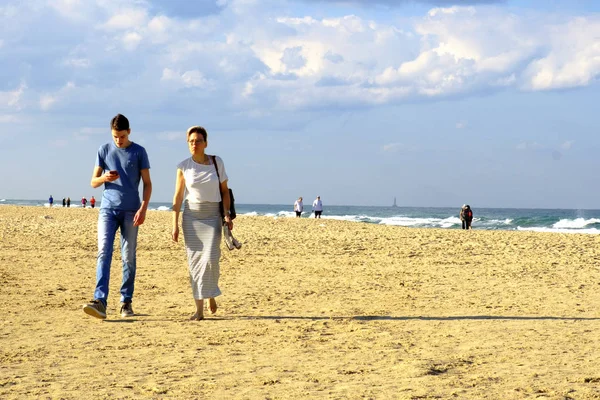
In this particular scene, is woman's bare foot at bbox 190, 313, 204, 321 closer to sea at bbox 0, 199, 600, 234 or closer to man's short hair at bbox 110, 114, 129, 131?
man's short hair at bbox 110, 114, 129, 131

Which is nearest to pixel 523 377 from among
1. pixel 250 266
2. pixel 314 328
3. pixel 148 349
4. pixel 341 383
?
pixel 341 383

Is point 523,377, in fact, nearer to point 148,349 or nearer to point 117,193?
point 148,349

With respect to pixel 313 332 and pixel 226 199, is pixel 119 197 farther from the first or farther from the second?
pixel 313 332

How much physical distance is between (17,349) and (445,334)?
3.64 meters

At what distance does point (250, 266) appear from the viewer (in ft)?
42.3

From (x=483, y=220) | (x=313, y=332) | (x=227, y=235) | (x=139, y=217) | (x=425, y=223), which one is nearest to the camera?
(x=313, y=332)

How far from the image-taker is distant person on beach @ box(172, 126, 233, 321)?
23.9 feet

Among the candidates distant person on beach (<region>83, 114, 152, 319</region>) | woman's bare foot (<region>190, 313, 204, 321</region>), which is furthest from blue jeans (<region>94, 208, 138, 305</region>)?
woman's bare foot (<region>190, 313, 204, 321</region>)

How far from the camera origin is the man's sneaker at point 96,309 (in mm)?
7070

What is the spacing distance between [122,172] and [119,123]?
49cm

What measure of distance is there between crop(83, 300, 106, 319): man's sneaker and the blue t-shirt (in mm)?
956

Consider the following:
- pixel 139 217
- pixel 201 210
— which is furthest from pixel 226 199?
pixel 139 217

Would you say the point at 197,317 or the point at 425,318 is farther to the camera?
the point at 425,318

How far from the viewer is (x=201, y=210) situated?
7.35m
